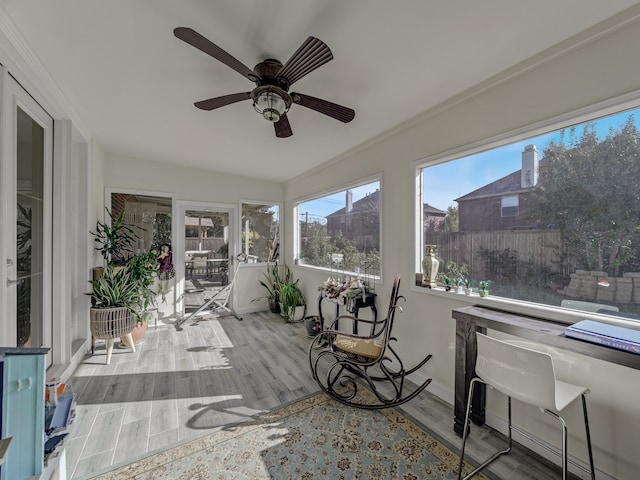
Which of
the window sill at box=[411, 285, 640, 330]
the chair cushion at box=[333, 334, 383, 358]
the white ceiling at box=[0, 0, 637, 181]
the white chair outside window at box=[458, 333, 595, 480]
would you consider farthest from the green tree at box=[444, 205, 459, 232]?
the chair cushion at box=[333, 334, 383, 358]

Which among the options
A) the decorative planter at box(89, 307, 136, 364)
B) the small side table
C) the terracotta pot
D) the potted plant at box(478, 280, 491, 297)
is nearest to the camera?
the potted plant at box(478, 280, 491, 297)

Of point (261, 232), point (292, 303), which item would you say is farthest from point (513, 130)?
point (261, 232)

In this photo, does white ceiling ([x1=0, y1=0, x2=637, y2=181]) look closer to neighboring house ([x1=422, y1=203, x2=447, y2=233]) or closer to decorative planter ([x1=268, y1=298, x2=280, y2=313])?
neighboring house ([x1=422, y1=203, x2=447, y2=233])

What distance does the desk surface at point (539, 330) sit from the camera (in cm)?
118

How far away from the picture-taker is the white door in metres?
1.66

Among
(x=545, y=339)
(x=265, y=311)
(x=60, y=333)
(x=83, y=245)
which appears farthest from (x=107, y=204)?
(x=545, y=339)

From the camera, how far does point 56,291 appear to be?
7.73 ft

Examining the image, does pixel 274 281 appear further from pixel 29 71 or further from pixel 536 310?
pixel 536 310

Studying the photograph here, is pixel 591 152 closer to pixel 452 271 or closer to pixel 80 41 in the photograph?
pixel 452 271

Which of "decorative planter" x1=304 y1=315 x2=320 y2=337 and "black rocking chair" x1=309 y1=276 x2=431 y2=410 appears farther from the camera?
"decorative planter" x1=304 y1=315 x2=320 y2=337

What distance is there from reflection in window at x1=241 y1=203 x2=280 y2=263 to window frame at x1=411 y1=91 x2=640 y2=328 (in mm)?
3240

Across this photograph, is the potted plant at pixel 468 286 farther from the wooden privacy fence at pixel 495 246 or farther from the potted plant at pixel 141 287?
the potted plant at pixel 141 287

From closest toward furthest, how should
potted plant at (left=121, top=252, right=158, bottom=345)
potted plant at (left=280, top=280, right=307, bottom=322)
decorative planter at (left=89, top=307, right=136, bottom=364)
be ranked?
decorative planter at (left=89, top=307, right=136, bottom=364) → potted plant at (left=121, top=252, right=158, bottom=345) → potted plant at (left=280, top=280, right=307, bottom=322)

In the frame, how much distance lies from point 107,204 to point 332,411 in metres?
4.09
